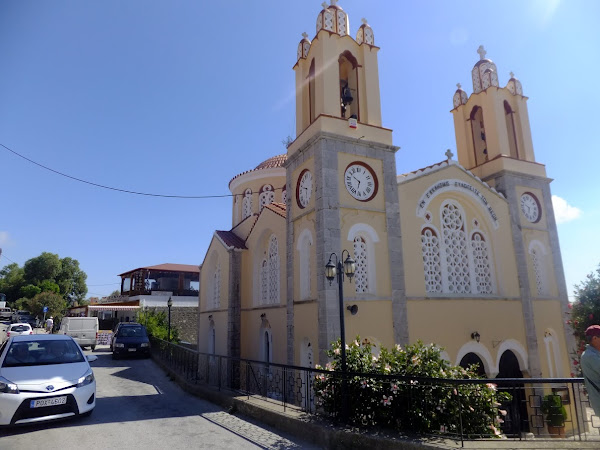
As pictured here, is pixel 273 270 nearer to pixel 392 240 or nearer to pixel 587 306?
pixel 392 240

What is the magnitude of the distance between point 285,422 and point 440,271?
750 centimetres

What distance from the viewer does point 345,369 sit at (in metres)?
6.06

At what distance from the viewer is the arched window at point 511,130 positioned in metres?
15.0

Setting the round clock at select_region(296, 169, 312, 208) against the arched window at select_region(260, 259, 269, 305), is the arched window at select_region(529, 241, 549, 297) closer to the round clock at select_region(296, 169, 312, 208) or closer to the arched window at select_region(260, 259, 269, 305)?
the round clock at select_region(296, 169, 312, 208)

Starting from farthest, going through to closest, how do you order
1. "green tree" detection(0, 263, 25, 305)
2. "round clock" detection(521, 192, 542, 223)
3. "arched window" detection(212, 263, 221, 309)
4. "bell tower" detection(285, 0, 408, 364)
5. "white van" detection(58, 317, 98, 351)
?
1. "green tree" detection(0, 263, 25, 305)
2. "white van" detection(58, 317, 98, 351)
3. "arched window" detection(212, 263, 221, 309)
4. "round clock" detection(521, 192, 542, 223)
5. "bell tower" detection(285, 0, 408, 364)

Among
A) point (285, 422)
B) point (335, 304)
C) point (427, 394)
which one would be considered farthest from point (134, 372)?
point (427, 394)

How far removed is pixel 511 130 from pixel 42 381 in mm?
16686

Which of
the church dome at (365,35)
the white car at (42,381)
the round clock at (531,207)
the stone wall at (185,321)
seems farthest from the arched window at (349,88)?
the stone wall at (185,321)

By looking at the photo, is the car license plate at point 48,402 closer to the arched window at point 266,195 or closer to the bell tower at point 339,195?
the bell tower at point 339,195

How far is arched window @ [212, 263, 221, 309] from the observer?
16734 millimetres

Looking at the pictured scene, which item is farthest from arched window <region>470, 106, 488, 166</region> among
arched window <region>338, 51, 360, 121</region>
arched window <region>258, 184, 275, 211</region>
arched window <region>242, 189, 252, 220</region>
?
arched window <region>242, 189, 252, 220</region>

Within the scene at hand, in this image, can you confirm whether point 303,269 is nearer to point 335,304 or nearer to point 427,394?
point 335,304

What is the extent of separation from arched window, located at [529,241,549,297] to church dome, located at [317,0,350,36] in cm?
994

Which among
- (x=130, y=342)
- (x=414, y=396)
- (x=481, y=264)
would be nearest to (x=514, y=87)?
(x=481, y=264)
